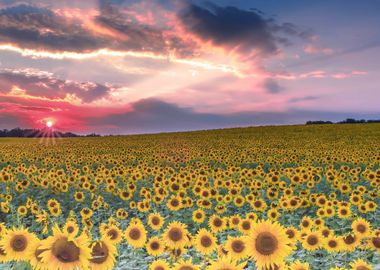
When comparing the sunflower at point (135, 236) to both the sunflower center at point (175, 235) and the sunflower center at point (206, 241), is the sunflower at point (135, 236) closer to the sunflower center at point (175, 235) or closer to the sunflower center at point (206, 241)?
the sunflower center at point (175, 235)

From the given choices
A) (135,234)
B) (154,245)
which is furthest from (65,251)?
(135,234)

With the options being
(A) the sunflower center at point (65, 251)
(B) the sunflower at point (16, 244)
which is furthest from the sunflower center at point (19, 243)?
(A) the sunflower center at point (65, 251)

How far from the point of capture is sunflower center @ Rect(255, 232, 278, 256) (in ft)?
12.4

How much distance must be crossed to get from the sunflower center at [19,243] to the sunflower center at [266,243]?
210 cm

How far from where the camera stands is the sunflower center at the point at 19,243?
416cm

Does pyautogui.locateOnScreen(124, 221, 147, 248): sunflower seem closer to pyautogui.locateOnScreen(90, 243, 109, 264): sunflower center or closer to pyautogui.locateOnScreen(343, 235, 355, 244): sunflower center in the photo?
pyautogui.locateOnScreen(343, 235, 355, 244): sunflower center

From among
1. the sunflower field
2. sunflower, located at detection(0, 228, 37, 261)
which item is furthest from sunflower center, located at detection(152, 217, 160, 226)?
sunflower, located at detection(0, 228, 37, 261)

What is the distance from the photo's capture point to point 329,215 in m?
10.9

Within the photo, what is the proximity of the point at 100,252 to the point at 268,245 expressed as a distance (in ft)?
4.67

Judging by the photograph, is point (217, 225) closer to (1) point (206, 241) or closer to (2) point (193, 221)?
(1) point (206, 241)

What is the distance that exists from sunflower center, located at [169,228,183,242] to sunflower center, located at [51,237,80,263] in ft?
11.4

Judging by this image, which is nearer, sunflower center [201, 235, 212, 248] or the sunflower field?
the sunflower field

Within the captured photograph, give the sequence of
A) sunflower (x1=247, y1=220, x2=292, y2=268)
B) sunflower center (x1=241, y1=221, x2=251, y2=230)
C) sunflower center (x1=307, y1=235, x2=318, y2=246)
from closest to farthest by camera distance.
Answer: sunflower (x1=247, y1=220, x2=292, y2=268), sunflower center (x1=307, y1=235, x2=318, y2=246), sunflower center (x1=241, y1=221, x2=251, y2=230)

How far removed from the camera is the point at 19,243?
4172mm
